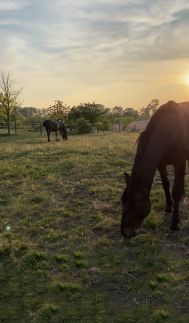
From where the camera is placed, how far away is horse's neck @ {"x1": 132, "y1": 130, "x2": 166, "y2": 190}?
265 inches

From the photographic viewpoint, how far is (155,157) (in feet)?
22.5

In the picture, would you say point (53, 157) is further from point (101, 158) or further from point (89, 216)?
point (89, 216)

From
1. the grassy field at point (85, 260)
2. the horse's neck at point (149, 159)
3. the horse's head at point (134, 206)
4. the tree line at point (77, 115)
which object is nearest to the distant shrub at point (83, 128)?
the tree line at point (77, 115)

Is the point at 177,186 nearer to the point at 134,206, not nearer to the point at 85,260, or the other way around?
the point at 134,206

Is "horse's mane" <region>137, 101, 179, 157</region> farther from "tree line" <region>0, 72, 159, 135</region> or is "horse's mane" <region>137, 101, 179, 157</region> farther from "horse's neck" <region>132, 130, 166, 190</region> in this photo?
"tree line" <region>0, 72, 159, 135</region>

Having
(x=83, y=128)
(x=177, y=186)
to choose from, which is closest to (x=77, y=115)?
(x=83, y=128)

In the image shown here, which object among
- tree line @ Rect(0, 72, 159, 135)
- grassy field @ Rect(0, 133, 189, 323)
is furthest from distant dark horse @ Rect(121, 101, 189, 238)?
tree line @ Rect(0, 72, 159, 135)

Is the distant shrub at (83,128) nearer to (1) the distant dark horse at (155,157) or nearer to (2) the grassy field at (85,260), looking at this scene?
(2) the grassy field at (85,260)

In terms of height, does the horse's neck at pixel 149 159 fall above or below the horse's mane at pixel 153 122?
below

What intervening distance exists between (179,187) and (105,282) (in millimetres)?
2420

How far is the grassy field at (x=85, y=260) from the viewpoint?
509 centimetres

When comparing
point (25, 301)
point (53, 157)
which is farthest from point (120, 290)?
point (53, 157)

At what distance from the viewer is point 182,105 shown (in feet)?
25.9

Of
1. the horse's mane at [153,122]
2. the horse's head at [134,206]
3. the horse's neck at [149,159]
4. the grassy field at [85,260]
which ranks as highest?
the horse's mane at [153,122]
